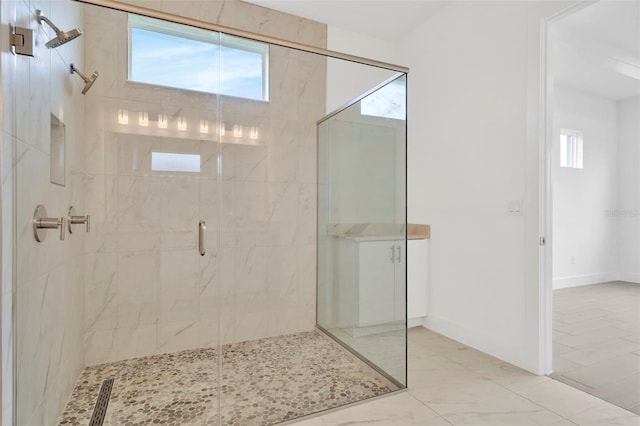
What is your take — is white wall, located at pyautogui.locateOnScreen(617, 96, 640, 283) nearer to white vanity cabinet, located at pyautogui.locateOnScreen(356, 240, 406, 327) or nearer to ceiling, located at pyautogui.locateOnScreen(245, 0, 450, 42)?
ceiling, located at pyautogui.locateOnScreen(245, 0, 450, 42)

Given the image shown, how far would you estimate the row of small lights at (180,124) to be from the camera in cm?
182

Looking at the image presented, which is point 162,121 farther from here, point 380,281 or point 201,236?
point 380,281

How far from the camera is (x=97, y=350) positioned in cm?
190

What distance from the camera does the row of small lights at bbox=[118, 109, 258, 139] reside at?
1.82 meters

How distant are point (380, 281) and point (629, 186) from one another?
3473 millimetres

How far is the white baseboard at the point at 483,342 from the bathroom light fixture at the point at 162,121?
2625mm

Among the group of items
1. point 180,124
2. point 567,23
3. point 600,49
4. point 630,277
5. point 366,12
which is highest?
point 366,12

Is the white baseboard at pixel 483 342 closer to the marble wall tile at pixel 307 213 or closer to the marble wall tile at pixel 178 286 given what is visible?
the marble wall tile at pixel 307 213

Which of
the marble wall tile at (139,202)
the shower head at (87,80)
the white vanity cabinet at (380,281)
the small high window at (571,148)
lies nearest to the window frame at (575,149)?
the small high window at (571,148)

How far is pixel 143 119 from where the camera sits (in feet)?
6.11

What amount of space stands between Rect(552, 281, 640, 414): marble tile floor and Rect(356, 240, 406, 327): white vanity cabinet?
1.10m

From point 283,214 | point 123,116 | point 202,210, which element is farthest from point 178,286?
point 123,116

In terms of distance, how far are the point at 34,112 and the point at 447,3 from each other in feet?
10.0

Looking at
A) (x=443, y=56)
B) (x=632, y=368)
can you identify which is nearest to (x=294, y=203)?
(x=443, y=56)
